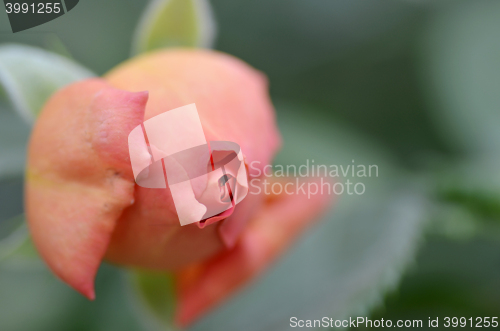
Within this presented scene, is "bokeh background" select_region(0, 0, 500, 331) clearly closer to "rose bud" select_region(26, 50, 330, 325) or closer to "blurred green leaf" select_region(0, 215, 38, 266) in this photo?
"blurred green leaf" select_region(0, 215, 38, 266)

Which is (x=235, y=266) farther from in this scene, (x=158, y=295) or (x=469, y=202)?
(x=469, y=202)

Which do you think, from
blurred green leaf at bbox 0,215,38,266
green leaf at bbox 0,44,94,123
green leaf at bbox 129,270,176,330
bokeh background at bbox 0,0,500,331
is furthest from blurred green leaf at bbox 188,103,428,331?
green leaf at bbox 0,44,94,123

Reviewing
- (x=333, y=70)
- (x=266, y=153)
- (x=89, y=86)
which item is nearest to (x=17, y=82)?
(x=89, y=86)

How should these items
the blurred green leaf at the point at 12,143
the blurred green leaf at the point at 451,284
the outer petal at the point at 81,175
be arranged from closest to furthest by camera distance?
1. the outer petal at the point at 81,175
2. the blurred green leaf at the point at 12,143
3. the blurred green leaf at the point at 451,284

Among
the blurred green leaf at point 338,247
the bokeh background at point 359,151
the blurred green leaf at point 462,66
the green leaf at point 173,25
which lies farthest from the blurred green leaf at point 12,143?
the blurred green leaf at point 462,66

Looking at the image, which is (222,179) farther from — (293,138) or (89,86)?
(293,138)

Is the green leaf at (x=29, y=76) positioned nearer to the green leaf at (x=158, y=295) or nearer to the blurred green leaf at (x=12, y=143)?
the blurred green leaf at (x=12, y=143)

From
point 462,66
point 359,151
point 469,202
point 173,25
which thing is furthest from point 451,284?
point 173,25

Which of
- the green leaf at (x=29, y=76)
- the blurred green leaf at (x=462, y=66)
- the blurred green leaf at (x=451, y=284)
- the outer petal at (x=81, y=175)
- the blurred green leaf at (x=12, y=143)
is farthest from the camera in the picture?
the blurred green leaf at (x=462, y=66)
